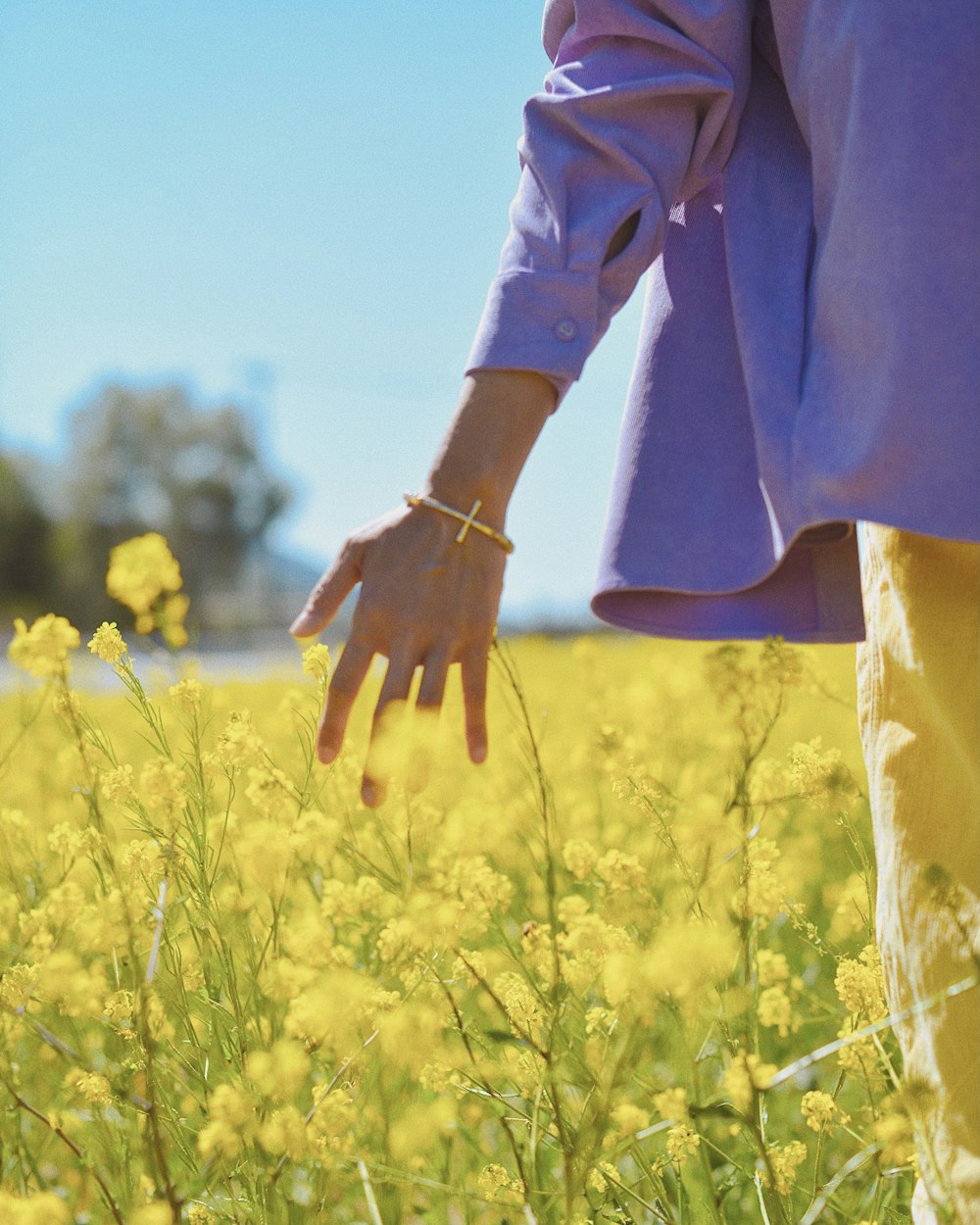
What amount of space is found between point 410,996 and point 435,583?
21.2 inches

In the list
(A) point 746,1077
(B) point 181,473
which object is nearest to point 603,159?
(A) point 746,1077

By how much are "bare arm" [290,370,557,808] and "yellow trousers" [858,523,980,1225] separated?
36 cm

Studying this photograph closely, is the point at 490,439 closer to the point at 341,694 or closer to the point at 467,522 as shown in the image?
the point at 467,522

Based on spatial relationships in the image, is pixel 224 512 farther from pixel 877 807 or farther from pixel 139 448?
pixel 877 807

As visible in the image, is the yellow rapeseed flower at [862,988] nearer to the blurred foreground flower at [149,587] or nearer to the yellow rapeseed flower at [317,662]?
the yellow rapeseed flower at [317,662]

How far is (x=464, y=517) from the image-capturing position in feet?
3.37

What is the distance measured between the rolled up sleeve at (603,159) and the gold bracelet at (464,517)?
145mm

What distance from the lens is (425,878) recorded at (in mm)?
1496

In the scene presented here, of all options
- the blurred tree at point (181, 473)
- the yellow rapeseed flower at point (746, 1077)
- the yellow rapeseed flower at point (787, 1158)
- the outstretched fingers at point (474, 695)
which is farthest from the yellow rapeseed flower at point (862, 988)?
the blurred tree at point (181, 473)

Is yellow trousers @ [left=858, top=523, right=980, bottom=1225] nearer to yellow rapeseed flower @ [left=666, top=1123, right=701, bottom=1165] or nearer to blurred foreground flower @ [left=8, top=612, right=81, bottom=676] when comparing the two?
yellow rapeseed flower @ [left=666, top=1123, right=701, bottom=1165]

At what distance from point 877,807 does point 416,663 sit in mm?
450

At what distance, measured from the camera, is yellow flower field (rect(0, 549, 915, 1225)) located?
43.3 inches

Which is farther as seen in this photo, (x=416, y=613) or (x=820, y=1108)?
(x=820, y=1108)

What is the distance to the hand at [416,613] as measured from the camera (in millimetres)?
993
